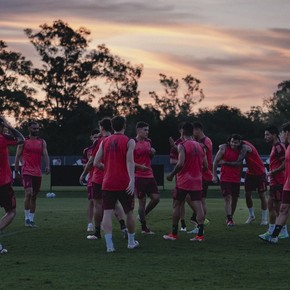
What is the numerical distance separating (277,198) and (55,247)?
4563mm

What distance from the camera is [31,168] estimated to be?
2130cm

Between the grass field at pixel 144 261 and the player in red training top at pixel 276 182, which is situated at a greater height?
the player in red training top at pixel 276 182

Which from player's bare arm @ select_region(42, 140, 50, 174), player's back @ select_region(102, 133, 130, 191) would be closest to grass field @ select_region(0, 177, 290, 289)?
player's back @ select_region(102, 133, 130, 191)

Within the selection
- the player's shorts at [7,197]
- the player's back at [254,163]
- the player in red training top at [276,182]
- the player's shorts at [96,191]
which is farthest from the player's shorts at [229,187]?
the player's shorts at [7,197]

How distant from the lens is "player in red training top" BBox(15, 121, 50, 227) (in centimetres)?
2095

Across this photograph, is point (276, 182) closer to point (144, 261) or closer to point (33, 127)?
point (144, 261)

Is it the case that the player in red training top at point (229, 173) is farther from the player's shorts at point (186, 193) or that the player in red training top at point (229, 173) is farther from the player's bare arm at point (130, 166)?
the player's bare arm at point (130, 166)

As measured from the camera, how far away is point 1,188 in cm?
1538

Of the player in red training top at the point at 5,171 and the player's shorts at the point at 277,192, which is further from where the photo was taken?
the player's shorts at the point at 277,192

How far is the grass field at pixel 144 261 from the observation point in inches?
463

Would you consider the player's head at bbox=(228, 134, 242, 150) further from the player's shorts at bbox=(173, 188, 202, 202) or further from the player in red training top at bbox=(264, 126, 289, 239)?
the player's shorts at bbox=(173, 188, 202, 202)

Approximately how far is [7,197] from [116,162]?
1.92 metres

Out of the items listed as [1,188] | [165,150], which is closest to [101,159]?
[1,188]

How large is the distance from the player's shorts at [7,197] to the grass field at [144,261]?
77 centimetres
